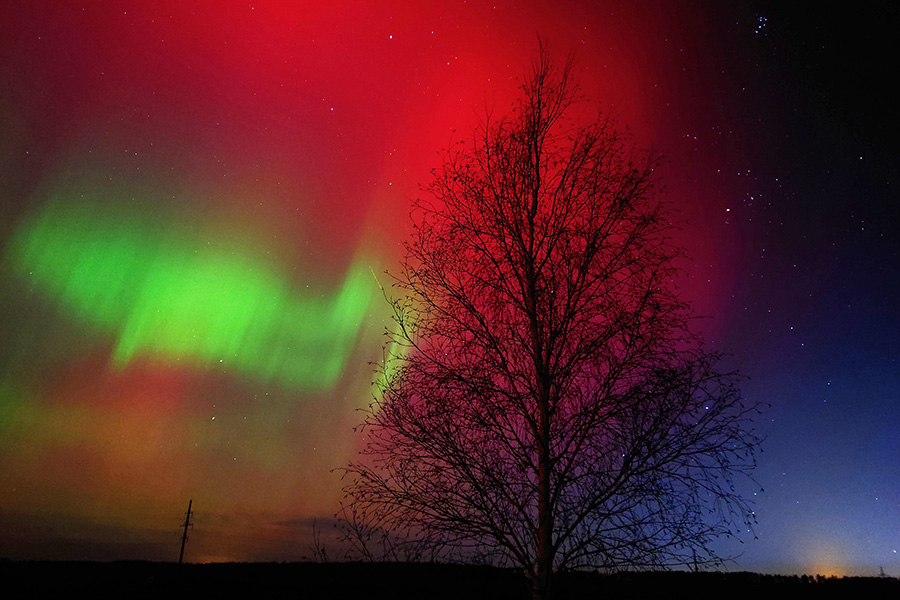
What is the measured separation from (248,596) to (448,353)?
9446 millimetres

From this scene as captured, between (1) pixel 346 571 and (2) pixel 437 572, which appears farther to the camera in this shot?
(1) pixel 346 571

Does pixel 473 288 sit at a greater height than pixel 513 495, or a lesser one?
greater

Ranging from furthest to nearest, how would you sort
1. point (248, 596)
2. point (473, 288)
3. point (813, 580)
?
point (248, 596) < point (813, 580) < point (473, 288)

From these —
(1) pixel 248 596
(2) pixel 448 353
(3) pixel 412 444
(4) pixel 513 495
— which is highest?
(2) pixel 448 353

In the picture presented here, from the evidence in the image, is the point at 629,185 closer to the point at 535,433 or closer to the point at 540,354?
the point at 540,354

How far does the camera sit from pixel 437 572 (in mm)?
8445

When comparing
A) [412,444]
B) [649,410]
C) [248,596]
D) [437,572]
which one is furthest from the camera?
[248,596]

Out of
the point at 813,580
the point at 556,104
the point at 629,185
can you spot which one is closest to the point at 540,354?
the point at 629,185

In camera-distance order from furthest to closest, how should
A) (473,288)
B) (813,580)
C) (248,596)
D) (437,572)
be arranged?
(248,596), (813,580), (437,572), (473,288)

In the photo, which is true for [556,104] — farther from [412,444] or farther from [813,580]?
[813,580]

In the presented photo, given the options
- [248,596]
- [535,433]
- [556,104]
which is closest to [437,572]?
[535,433]

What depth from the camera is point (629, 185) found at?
656cm

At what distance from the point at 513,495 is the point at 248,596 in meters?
9.40

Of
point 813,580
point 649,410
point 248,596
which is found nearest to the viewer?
point 649,410
